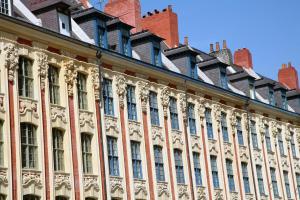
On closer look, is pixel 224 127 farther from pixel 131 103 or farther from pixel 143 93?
pixel 131 103

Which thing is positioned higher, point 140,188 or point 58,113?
point 58,113

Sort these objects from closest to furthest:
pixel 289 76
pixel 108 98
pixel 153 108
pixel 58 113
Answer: pixel 58 113 < pixel 108 98 < pixel 153 108 < pixel 289 76

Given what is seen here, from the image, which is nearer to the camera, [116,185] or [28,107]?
[28,107]

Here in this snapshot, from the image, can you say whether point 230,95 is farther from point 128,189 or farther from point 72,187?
point 72,187

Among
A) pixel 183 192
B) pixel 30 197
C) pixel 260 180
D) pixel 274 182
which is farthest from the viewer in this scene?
pixel 274 182

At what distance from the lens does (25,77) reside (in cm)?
2594

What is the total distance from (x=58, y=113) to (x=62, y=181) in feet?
9.61

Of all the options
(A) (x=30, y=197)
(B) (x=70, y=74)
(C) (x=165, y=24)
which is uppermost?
(C) (x=165, y=24)

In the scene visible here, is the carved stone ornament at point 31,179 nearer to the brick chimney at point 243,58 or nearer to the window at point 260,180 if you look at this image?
the window at point 260,180

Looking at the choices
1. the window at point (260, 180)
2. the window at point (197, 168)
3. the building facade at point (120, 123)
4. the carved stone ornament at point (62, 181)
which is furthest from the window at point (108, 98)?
the window at point (260, 180)

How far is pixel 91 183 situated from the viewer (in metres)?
27.6

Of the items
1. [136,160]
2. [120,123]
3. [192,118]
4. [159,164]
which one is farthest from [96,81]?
[192,118]

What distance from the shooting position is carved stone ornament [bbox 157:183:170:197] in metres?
31.6

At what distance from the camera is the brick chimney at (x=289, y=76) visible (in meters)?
54.4
